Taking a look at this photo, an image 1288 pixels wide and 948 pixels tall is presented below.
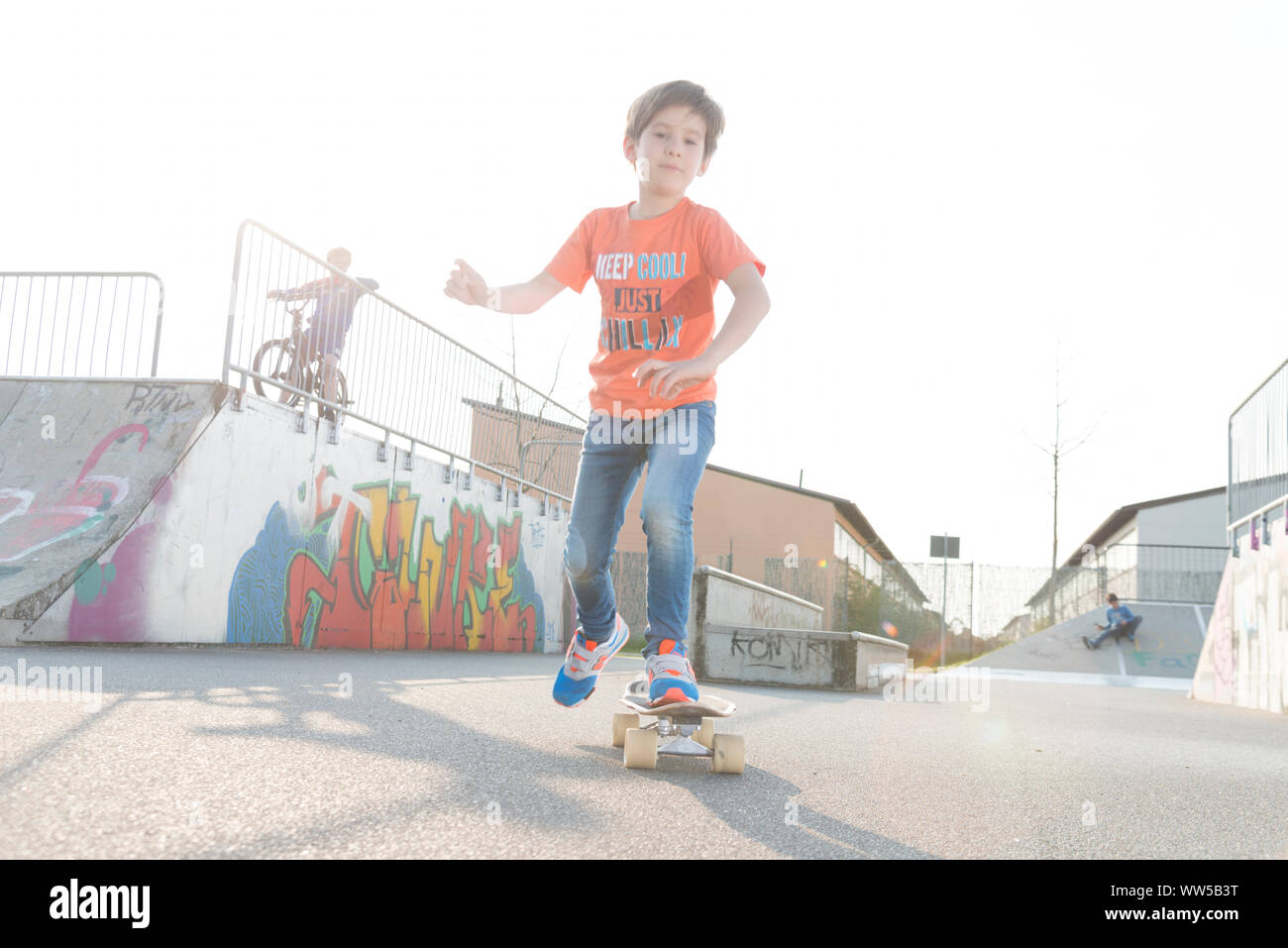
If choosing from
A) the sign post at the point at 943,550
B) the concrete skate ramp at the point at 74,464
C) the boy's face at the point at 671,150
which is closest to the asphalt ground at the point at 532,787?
the concrete skate ramp at the point at 74,464

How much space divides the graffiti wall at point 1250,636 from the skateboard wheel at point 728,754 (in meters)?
7.41

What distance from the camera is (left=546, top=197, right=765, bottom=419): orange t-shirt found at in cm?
331

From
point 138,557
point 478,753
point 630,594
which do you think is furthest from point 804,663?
point 630,594

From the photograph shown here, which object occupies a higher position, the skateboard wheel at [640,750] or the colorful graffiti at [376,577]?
the colorful graffiti at [376,577]

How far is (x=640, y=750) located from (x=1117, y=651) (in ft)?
67.9

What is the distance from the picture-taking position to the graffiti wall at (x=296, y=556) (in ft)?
22.5

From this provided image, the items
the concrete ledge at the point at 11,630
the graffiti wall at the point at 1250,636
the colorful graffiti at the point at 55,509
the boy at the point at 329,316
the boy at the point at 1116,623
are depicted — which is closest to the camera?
the concrete ledge at the point at 11,630

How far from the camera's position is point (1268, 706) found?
873cm

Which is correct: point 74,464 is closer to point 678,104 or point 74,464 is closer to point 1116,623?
point 678,104

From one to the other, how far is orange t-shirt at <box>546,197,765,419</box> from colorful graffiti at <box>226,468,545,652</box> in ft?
18.3

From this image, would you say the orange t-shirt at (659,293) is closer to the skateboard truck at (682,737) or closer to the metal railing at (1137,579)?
the skateboard truck at (682,737)
